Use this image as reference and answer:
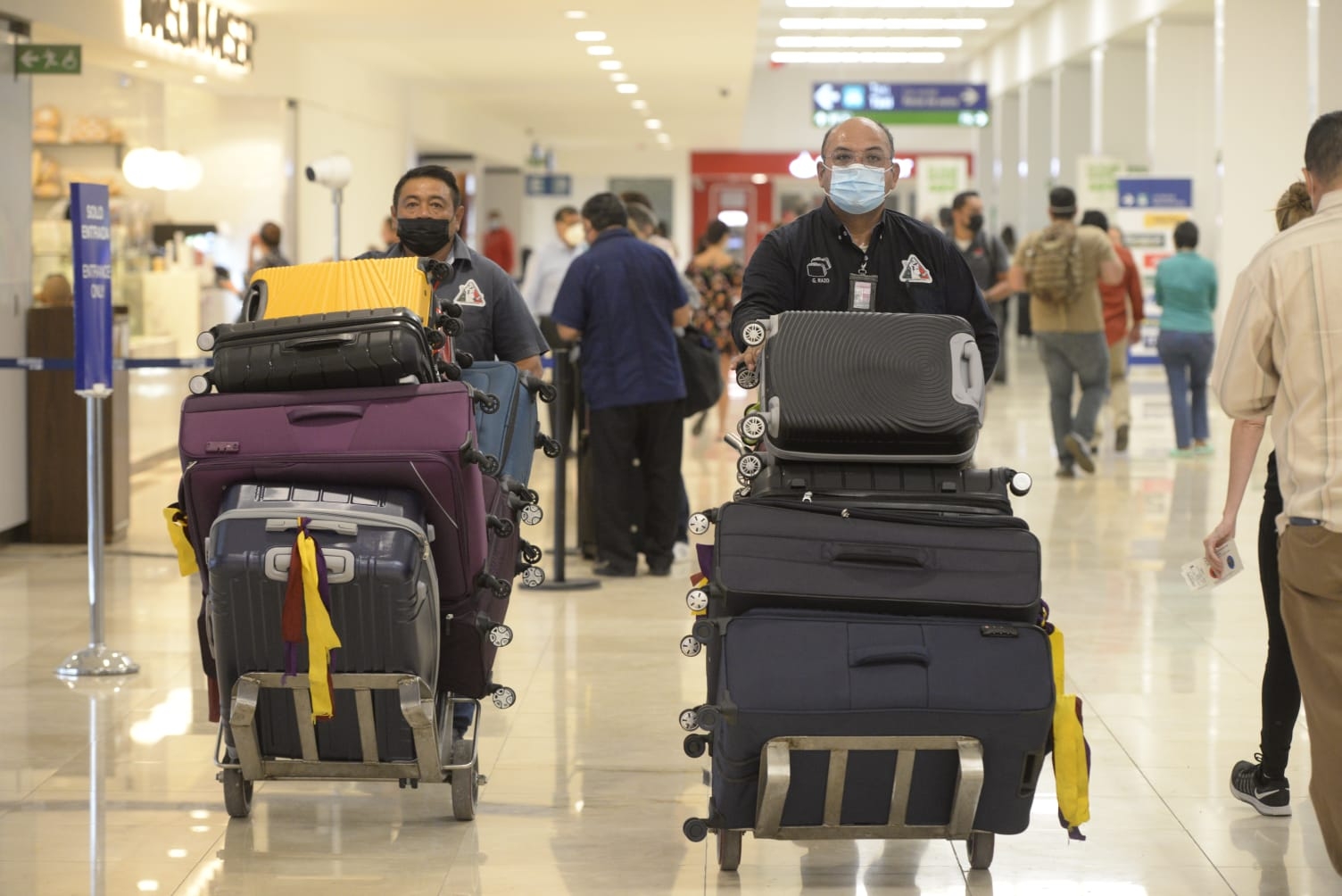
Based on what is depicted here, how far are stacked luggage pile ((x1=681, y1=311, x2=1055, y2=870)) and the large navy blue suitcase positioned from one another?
2.40 ft

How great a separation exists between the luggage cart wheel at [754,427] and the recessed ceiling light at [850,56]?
25115 mm

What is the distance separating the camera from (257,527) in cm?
335

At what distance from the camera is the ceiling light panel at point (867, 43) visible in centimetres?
2595

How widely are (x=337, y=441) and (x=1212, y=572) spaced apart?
1.86 m

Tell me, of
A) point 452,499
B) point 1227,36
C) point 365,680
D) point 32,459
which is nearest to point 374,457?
point 452,499

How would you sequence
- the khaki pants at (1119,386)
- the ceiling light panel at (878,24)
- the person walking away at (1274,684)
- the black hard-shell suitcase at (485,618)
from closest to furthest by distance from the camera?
the black hard-shell suitcase at (485,618)
the person walking away at (1274,684)
the khaki pants at (1119,386)
the ceiling light panel at (878,24)

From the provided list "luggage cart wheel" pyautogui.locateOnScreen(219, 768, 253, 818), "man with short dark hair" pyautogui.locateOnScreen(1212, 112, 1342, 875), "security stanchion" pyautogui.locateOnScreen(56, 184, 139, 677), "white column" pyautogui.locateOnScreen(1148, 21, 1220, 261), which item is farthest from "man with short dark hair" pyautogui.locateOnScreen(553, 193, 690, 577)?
"white column" pyautogui.locateOnScreen(1148, 21, 1220, 261)

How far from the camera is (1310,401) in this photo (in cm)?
319

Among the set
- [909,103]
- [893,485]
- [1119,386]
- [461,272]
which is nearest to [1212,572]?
[893,485]

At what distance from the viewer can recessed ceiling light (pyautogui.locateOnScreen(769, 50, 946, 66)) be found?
91.8ft

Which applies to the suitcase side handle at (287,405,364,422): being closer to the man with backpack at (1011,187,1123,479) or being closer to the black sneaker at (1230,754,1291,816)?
the black sneaker at (1230,754,1291,816)

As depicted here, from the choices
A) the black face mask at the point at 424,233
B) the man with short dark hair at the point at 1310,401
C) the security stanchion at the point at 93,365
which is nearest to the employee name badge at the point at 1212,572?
the man with short dark hair at the point at 1310,401

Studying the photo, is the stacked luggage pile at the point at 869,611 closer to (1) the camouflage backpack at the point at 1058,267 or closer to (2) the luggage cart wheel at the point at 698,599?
(2) the luggage cart wheel at the point at 698,599

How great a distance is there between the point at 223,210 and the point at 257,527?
10482 mm
